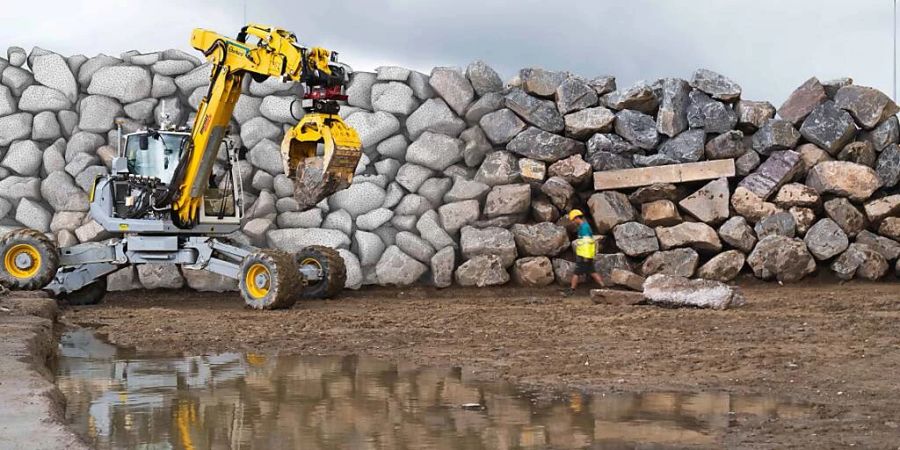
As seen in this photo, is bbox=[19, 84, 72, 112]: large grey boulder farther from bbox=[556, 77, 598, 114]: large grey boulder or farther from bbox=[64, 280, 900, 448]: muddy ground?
bbox=[556, 77, 598, 114]: large grey boulder

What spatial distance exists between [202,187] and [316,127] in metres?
2.61

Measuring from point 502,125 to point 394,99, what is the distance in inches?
65.0

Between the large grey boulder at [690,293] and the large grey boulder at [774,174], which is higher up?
the large grey boulder at [774,174]

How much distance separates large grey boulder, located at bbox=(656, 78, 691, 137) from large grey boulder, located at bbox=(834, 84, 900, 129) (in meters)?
2.08

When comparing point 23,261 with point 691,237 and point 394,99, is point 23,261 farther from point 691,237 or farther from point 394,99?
point 691,237

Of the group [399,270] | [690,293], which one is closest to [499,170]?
[399,270]

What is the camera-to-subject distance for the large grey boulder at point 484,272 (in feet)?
52.5

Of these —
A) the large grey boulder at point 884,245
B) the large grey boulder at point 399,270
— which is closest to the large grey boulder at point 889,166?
the large grey boulder at point 884,245

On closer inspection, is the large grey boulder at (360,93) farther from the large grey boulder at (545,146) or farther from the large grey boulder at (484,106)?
the large grey boulder at (545,146)

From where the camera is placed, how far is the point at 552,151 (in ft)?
54.5

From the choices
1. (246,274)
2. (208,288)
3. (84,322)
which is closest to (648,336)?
(246,274)

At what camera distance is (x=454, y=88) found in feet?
55.9

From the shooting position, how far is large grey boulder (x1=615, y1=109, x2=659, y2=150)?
16469mm

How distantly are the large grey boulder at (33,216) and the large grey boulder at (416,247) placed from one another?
205 inches
